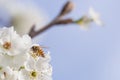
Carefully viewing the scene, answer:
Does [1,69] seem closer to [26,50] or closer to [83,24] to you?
[26,50]

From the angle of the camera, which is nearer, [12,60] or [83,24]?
[12,60]

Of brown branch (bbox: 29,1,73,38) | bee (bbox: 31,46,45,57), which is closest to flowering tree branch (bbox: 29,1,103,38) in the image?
brown branch (bbox: 29,1,73,38)

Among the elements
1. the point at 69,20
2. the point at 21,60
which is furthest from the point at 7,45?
the point at 69,20

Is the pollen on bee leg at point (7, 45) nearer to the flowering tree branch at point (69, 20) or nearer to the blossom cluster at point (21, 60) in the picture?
the blossom cluster at point (21, 60)

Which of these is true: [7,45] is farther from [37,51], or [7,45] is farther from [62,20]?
[62,20]

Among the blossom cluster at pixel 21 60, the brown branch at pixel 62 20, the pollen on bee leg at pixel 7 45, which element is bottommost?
the blossom cluster at pixel 21 60

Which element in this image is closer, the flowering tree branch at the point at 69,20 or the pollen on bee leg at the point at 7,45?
the pollen on bee leg at the point at 7,45

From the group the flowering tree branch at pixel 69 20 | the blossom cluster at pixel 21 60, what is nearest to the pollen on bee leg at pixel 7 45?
the blossom cluster at pixel 21 60

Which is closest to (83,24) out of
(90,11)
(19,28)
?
(90,11)
